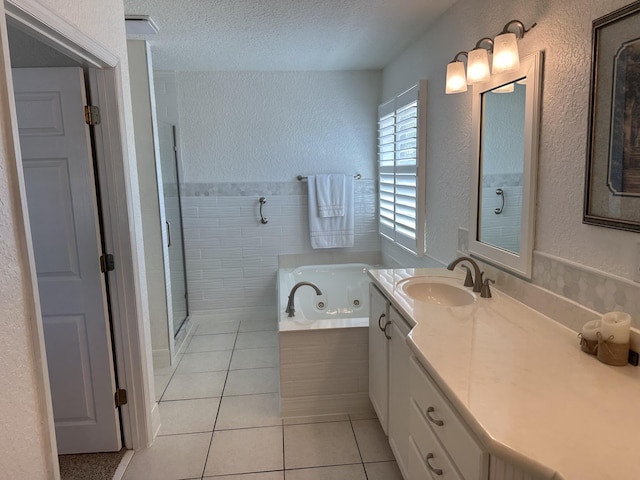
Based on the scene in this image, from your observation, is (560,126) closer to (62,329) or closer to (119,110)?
(119,110)

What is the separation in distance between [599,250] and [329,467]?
5.28 ft

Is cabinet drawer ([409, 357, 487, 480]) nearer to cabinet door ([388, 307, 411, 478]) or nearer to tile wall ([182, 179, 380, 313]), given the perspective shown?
cabinet door ([388, 307, 411, 478])

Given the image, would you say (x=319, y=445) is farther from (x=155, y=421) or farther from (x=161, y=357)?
(x=161, y=357)

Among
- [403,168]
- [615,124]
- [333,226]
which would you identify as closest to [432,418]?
[615,124]

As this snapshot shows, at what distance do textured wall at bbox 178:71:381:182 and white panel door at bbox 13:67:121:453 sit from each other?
1999 mm

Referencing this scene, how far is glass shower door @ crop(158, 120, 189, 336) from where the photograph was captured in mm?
3518

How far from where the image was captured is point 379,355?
2.28 metres

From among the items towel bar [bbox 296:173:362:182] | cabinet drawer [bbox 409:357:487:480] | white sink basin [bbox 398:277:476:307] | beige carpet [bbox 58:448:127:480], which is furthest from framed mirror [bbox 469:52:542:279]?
beige carpet [bbox 58:448:127:480]

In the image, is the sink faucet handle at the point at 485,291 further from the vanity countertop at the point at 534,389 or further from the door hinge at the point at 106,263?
the door hinge at the point at 106,263

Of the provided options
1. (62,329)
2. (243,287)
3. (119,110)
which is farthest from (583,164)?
(243,287)

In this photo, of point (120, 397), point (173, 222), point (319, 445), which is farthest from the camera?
point (173, 222)

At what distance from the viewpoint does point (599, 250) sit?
140 centimetres

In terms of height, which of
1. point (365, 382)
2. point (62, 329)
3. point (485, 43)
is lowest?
point (365, 382)

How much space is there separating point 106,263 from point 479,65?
199cm
